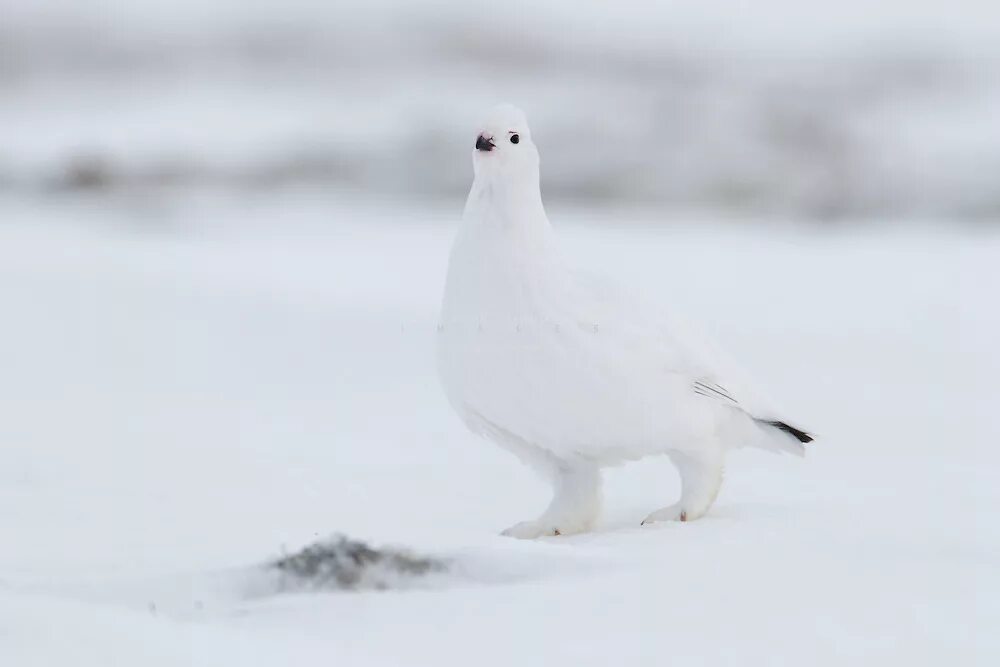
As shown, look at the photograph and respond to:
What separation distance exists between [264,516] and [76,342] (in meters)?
4.31

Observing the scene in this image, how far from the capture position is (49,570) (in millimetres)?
2695

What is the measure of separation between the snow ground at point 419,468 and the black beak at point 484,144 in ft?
3.14

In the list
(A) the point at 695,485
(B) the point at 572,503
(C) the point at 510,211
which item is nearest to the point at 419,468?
(B) the point at 572,503

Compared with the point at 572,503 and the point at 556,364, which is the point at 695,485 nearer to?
the point at 572,503

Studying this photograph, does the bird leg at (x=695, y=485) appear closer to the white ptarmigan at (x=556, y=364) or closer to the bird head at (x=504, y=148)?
the white ptarmigan at (x=556, y=364)

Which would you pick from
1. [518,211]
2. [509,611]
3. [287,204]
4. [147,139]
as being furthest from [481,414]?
[147,139]

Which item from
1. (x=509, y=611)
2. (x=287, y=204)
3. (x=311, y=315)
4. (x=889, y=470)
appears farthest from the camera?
(x=287, y=204)

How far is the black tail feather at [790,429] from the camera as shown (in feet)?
12.2

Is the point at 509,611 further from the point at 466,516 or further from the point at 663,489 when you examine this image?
the point at 663,489

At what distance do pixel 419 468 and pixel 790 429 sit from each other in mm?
1441

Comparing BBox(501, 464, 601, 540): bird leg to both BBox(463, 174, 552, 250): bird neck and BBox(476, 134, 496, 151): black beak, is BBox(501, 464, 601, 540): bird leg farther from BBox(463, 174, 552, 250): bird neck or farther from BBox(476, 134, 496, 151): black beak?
BBox(476, 134, 496, 151): black beak

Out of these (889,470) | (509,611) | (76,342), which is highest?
(509,611)

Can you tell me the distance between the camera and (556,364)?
321cm

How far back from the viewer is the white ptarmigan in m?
3.23
